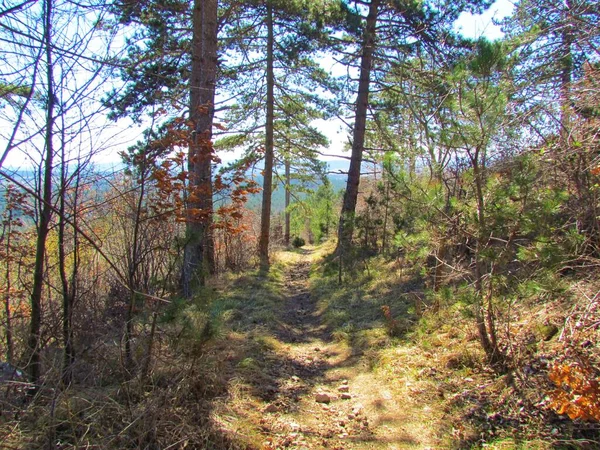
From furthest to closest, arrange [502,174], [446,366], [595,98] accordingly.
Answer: [446,366] < [502,174] < [595,98]

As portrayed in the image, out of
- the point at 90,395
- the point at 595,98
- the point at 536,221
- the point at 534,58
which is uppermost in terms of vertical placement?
the point at 534,58

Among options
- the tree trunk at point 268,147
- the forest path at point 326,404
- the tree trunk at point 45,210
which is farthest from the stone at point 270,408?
the tree trunk at point 268,147

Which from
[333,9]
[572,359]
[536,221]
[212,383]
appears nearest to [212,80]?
[333,9]

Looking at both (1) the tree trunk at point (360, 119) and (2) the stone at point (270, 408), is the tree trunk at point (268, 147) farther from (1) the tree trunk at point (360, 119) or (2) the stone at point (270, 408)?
(2) the stone at point (270, 408)

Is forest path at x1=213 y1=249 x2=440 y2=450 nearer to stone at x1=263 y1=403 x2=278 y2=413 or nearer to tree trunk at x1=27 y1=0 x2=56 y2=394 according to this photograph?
stone at x1=263 y1=403 x2=278 y2=413

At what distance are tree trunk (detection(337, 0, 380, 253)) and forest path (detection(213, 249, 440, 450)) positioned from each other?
4226 mm

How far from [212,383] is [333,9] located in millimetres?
8792

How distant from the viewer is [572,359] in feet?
8.86

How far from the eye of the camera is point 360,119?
1041cm

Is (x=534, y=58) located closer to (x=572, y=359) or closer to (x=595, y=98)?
(x=595, y=98)

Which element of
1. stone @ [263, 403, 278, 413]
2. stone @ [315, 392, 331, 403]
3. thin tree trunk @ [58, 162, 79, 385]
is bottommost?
stone @ [315, 392, 331, 403]

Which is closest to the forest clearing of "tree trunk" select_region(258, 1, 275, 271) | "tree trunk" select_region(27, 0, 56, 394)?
"tree trunk" select_region(27, 0, 56, 394)

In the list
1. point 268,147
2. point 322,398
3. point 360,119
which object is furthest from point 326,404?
point 268,147

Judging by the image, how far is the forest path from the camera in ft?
9.55
